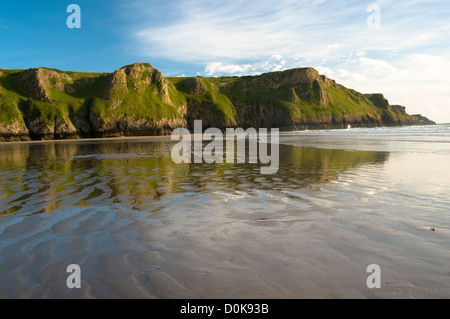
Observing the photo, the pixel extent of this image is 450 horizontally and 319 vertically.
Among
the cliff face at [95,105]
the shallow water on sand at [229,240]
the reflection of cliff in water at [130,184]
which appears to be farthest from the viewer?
the cliff face at [95,105]

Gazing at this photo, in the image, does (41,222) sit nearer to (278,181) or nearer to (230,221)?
(230,221)

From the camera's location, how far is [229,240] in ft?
20.1

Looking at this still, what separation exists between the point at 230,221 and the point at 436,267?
4.35 meters

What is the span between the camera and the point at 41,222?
296 inches

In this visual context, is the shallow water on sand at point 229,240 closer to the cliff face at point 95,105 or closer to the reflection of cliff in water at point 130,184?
the reflection of cliff in water at point 130,184

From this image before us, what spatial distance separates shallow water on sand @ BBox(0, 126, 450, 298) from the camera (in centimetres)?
429

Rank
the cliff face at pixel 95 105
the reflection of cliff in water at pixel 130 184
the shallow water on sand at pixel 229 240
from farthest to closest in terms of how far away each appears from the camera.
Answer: the cliff face at pixel 95 105
the reflection of cliff in water at pixel 130 184
the shallow water on sand at pixel 229 240

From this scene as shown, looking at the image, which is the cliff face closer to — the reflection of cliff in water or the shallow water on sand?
the reflection of cliff in water

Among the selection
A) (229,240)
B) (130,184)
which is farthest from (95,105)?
(229,240)

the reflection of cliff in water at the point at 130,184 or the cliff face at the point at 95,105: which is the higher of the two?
the cliff face at the point at 95,105

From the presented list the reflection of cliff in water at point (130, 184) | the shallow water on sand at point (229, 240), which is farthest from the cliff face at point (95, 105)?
the shallow water on sand at point (229, 240)

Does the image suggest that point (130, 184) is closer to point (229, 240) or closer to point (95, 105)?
point (229, 240)

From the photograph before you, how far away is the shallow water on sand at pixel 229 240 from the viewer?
14.1ft
